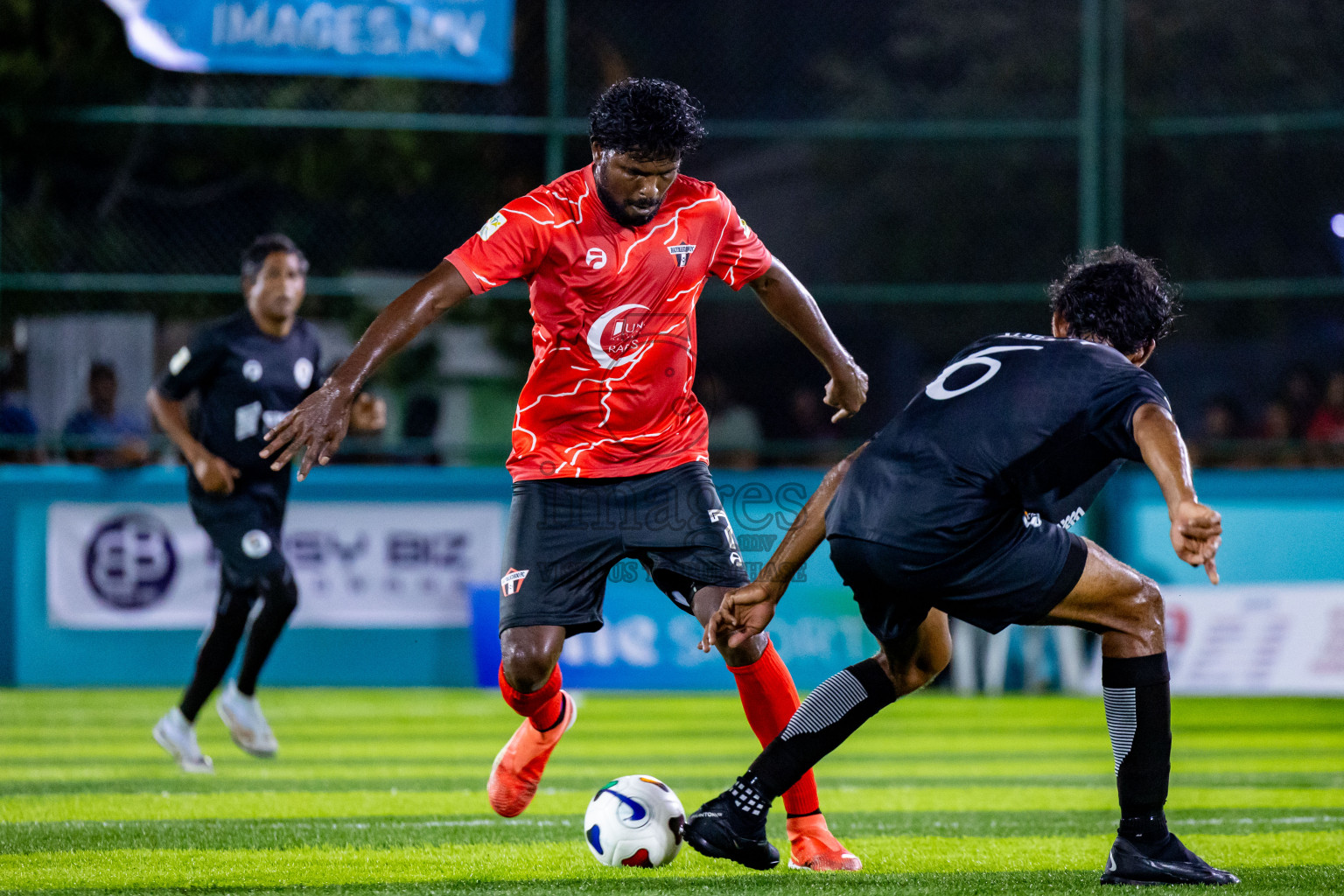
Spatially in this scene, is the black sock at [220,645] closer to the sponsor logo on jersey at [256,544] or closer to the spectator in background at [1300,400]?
the sponsor logo on jersey at [256,544]

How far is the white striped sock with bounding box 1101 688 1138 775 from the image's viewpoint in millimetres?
4383

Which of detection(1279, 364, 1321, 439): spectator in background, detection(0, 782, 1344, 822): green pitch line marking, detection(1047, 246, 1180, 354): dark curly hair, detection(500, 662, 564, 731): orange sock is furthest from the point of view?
detection(1279, 364, 1321, 439): spectator in background

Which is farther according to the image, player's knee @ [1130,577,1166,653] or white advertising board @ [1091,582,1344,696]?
white advertising board @ [1091,582,1344,696]

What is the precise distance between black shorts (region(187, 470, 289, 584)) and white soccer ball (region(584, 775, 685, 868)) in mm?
3349

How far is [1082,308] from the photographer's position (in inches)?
178

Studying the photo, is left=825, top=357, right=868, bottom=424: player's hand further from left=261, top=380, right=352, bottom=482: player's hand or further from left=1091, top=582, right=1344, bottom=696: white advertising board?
left=1091, top=582, right=1344, bottom=696: white advertising board

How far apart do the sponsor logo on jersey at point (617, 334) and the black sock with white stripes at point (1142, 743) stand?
172cm

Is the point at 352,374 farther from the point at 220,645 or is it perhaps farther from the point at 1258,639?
the point at 1258,639

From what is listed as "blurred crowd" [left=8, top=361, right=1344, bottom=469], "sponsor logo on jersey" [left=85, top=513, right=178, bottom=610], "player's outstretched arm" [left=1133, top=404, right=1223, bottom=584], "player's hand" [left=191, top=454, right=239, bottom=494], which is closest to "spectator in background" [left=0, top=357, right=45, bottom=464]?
"blurred crowd" [left=8, top=361, right=1344, bottom=469]

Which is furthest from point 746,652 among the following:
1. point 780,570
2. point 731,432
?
point 731,432

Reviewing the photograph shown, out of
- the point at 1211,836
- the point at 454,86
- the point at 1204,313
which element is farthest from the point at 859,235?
the point at 1211,836

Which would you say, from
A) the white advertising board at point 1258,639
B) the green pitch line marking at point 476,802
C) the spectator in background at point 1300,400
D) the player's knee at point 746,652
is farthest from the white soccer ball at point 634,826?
the spectator in background at point 1300,400

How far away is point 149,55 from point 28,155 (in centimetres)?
286

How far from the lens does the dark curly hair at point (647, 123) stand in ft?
16.0
